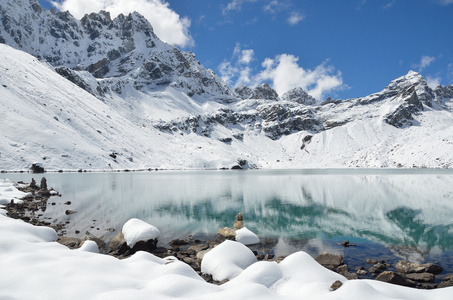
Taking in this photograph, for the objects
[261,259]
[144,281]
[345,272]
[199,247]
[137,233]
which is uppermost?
[137,233]

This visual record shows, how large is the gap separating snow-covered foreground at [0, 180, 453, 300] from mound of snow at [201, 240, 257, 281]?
47mm

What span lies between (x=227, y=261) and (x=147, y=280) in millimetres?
4081

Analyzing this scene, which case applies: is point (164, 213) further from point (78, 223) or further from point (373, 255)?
point (373, 255)

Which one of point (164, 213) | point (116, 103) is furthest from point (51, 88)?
point (164, 213)

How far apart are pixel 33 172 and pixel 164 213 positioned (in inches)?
2849

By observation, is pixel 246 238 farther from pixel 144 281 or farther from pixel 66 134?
pixel 66 134

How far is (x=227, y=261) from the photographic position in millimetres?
11664

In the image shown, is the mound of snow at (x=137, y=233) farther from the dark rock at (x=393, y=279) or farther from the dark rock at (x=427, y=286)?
the dark rock at (x=427, y=286)

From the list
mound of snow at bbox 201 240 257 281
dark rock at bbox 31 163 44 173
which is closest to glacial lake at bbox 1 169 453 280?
mound of snow at bbox 201 240 257 281

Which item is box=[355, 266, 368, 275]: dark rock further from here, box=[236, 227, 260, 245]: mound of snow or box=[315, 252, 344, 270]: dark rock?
box=[236, 227, 260, 245]: mound of snow

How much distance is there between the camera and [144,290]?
7418mm

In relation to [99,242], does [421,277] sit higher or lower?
lower

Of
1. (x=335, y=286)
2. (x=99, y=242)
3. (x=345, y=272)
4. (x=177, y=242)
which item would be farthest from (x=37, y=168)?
(x=335, y=286)

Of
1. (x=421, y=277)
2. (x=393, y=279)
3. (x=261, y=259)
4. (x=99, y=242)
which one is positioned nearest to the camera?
(x=393, y=279)
